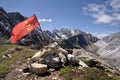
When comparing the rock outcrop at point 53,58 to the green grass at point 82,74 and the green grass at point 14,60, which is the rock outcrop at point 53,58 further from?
the green grass at point 14,60

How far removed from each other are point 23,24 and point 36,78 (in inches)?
260

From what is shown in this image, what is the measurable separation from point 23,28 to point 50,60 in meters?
4.73

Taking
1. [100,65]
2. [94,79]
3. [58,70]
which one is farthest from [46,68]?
[100,65]

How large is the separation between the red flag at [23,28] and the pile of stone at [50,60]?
3.12 m

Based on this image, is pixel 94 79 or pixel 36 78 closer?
pixel 94 79

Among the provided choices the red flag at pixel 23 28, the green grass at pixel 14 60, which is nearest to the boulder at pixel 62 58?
the red flag at pixel 23 28

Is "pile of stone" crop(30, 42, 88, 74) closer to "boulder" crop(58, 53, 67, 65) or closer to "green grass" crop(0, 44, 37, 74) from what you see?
"boulder" crop(58, 53, 67, 65)

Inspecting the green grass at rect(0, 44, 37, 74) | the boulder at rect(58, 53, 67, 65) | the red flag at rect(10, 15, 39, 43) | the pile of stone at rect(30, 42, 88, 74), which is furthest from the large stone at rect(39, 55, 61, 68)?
the green grass at rect(0, 44, 37, 74)

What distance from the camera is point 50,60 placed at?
2539 centimetres

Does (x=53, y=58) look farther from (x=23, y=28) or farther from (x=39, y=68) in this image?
(x=23, y=28)

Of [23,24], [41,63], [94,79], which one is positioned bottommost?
[94,79]

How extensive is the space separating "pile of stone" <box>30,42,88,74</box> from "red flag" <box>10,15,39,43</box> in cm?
312

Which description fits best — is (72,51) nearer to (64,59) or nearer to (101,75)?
(64,59)

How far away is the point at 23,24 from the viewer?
2603cm
